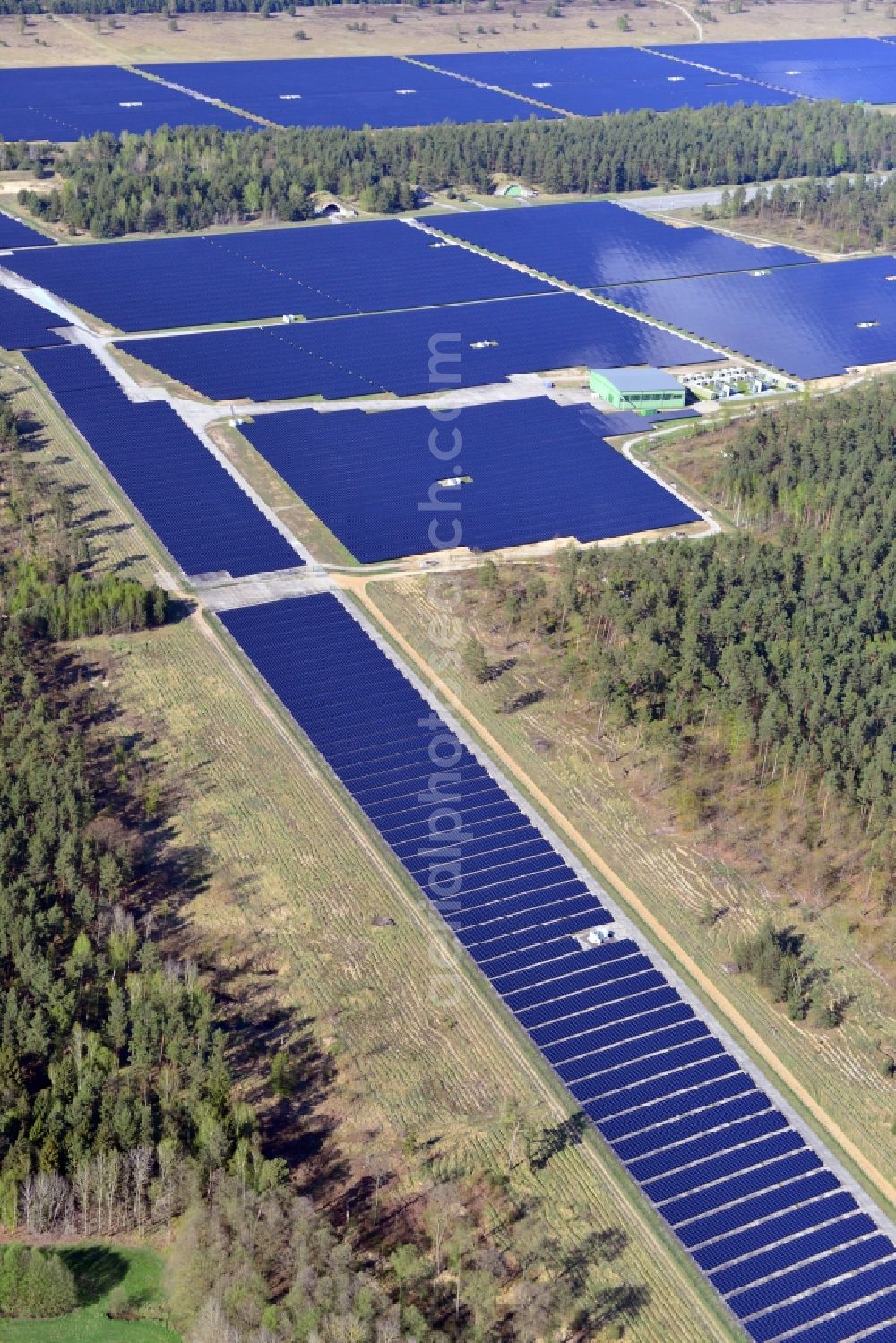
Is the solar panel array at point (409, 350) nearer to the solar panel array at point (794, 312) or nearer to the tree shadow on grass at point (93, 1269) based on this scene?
the solar panel array at point (794, 312)

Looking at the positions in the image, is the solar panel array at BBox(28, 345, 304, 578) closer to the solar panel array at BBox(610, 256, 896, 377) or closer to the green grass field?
the green grass field

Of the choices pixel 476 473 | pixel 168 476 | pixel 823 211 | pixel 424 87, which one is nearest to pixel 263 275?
pixel 168 476

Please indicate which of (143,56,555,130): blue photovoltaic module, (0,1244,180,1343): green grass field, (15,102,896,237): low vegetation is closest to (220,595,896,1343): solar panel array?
(0,1244,180,1343): green grass field

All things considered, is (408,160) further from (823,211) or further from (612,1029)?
(612,1029)

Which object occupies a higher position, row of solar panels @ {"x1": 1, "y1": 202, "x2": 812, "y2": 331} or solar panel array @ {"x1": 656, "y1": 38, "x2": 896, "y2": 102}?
solar panel array @ {"x1": 656, "y1": 38, "x2": 896, "y2": 102}

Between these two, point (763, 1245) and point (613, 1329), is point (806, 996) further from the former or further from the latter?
point (613, 1329)

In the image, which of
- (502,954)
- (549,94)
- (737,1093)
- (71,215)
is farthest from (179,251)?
(737,1093)
